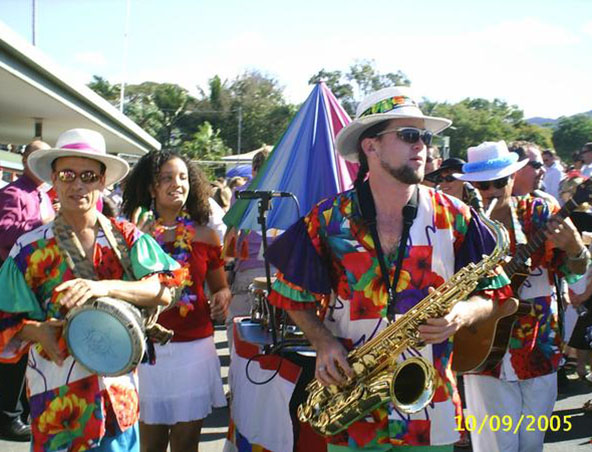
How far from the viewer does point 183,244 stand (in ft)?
15.1

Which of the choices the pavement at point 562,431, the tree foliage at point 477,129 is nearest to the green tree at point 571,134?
the tree foliage at point 477,129

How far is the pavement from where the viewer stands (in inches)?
234

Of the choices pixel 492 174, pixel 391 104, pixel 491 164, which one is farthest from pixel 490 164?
pixel 391 104

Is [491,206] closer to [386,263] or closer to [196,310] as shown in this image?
[386,263]

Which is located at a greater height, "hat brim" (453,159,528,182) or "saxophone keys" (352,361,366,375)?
"hat brim" (453,159,528,182)

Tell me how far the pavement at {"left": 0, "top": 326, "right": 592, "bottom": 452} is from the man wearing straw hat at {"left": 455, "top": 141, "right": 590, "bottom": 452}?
1.69 meters

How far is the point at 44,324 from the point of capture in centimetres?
321

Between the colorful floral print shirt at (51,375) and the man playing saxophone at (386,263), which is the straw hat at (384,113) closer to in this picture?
the man playing saxophone at (386,263)

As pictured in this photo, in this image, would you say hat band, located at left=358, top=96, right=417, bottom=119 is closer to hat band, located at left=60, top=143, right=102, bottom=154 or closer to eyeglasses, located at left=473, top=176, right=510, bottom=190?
hat band, located at left=60, top=143, right=102, bottom=154

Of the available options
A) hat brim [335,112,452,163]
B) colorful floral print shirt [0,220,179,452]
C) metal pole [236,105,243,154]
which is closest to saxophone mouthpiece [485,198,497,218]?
hat brim [335,112,452,163]

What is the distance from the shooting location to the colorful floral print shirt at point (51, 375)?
3.22 m

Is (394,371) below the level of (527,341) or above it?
above

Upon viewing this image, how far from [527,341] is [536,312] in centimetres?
21

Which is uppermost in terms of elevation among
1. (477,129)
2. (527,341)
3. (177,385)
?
(477,129)
